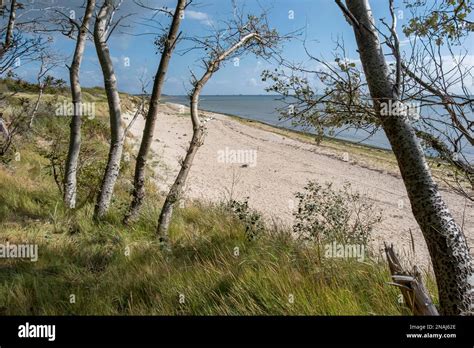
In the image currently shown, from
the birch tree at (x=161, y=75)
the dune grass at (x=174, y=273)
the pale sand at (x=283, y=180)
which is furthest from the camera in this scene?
the pale sand at (x=283, y=180)

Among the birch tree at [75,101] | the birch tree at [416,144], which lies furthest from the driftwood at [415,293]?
the birch tree at [75,101]

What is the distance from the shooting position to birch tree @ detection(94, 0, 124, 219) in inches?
265

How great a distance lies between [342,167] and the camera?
22875 mm

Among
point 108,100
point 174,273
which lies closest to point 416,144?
point 174,273

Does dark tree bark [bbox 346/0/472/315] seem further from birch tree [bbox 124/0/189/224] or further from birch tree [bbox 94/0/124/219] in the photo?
birch tree [bbox 94/0/124/219]

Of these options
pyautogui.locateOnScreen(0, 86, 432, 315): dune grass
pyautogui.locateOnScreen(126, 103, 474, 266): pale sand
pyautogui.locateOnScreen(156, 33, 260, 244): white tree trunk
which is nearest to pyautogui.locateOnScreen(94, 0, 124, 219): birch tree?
pyautogui.locateOnScreen(0, 86, 432, 315): dune grass

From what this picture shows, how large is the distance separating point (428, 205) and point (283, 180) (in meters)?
16.0

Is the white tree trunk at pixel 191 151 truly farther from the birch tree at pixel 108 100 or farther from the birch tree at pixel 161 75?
the birch tree at pixel 108 100

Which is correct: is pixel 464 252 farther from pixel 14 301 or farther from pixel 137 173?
pixel 137 173

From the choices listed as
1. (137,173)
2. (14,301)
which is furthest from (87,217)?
(14,301)

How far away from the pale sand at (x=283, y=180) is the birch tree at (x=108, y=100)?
203cm

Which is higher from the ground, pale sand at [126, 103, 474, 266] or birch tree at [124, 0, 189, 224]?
birch tree at [124, 0, 189, 224]

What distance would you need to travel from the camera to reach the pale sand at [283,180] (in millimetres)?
12344

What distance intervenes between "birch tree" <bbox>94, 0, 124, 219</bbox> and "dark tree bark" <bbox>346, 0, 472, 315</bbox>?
514 centimetres
